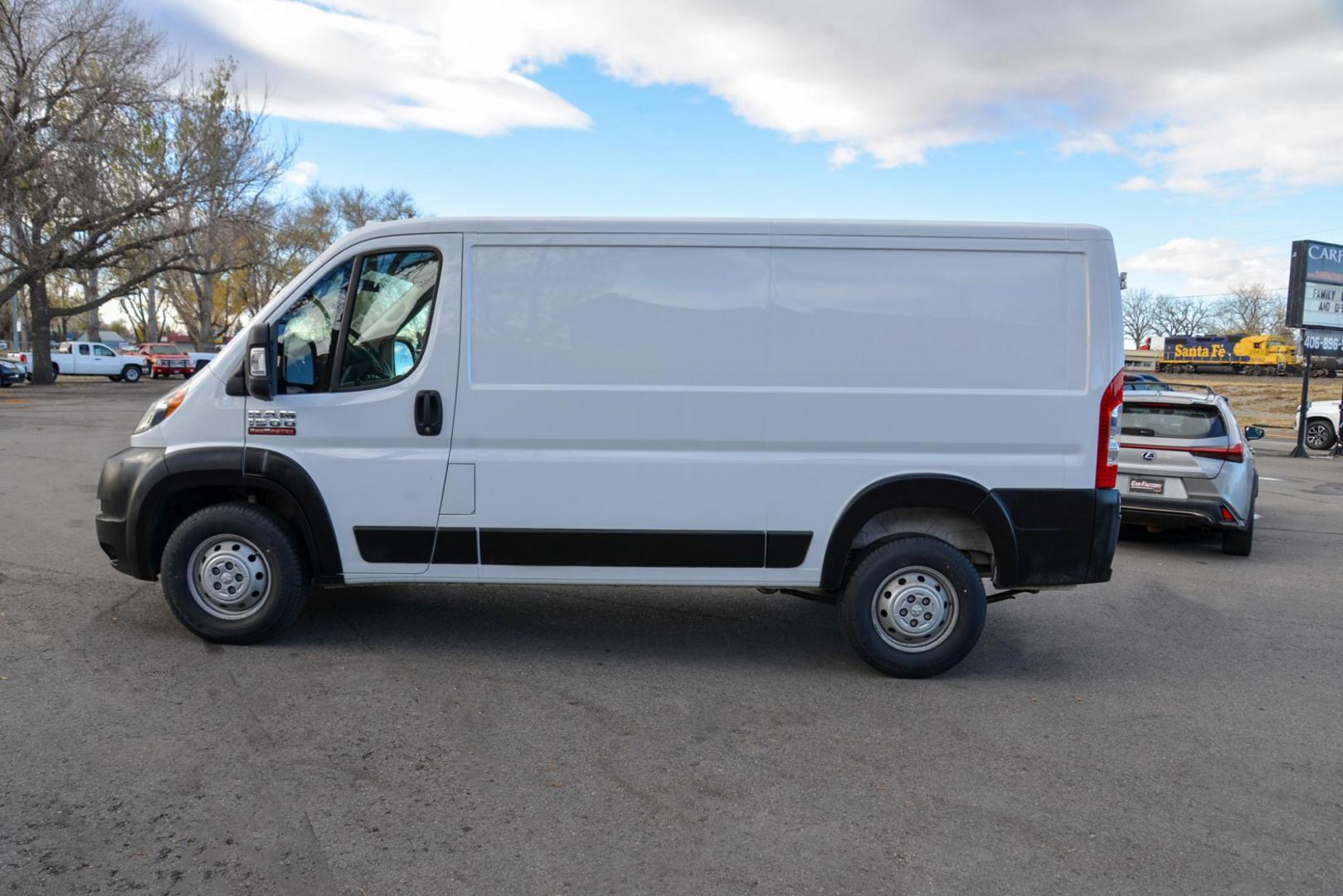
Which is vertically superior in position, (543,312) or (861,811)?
(543,312)

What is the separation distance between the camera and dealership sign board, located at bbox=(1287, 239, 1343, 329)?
73.4ft

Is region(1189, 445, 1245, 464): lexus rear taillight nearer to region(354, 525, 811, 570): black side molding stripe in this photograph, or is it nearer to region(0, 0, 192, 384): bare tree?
region(354, 525, 811, 570): black side molding stripe

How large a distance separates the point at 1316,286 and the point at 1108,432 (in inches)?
874

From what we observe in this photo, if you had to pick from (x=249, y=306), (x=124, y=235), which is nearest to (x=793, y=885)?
(x=124, y=235)

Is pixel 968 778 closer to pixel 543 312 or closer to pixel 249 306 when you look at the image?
pixel 543 312

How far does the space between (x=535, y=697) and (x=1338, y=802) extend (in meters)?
3.43

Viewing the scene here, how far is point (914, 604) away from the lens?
16.8ft

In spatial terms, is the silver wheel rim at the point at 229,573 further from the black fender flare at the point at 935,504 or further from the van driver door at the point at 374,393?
the black fender flare at the point at 935,504

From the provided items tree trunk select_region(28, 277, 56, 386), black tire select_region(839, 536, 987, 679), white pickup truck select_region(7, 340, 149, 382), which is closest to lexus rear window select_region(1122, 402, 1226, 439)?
black tire select_region(839, 536, 987, 679)

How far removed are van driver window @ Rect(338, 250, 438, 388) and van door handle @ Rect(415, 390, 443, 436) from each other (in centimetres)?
18

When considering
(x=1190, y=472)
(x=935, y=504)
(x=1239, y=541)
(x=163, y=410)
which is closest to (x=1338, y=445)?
(x=1239, y=541)

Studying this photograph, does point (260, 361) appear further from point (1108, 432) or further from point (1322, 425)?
point (1322, 425)

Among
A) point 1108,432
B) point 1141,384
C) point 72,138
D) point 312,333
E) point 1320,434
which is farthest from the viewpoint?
point 72,138

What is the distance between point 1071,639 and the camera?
239 inches
